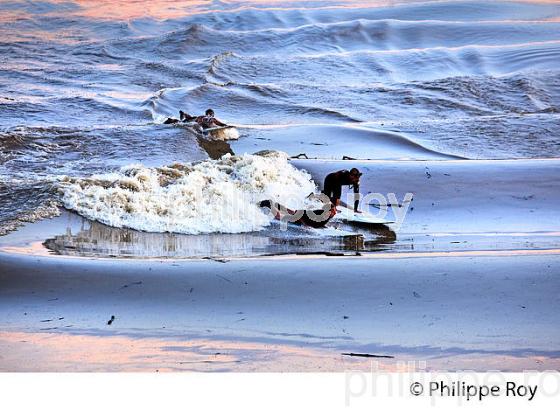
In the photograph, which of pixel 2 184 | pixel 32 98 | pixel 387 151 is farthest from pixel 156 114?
pixel 2 184

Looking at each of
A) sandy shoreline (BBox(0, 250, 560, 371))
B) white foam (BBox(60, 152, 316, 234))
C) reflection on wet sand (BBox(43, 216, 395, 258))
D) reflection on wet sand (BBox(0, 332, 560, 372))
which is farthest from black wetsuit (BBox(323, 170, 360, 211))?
reflection on wet sand (BBox(0, 332, 560, 372))

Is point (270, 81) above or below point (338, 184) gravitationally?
Result: above

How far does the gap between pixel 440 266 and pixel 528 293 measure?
17.0 inches

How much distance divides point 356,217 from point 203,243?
37.4 inches

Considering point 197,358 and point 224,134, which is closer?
point 197,358

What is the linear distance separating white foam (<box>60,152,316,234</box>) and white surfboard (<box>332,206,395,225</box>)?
314 millimetres

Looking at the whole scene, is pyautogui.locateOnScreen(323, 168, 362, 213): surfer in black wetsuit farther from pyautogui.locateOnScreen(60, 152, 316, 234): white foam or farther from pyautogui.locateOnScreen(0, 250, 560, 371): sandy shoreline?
pyautogui.locateOnScreen(0, 250, 560, 371): sandy shoreline

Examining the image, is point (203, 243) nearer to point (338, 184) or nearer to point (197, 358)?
point (338, 184)

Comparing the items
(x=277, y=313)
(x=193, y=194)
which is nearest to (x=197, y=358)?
(x=277, y=313)

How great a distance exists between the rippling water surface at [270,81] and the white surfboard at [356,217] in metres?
1.57

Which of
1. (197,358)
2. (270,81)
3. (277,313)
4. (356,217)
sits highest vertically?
(270,81)

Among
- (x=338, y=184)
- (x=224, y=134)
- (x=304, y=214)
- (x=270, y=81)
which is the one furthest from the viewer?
(x=270, y=81)

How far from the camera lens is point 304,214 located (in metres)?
4.65
